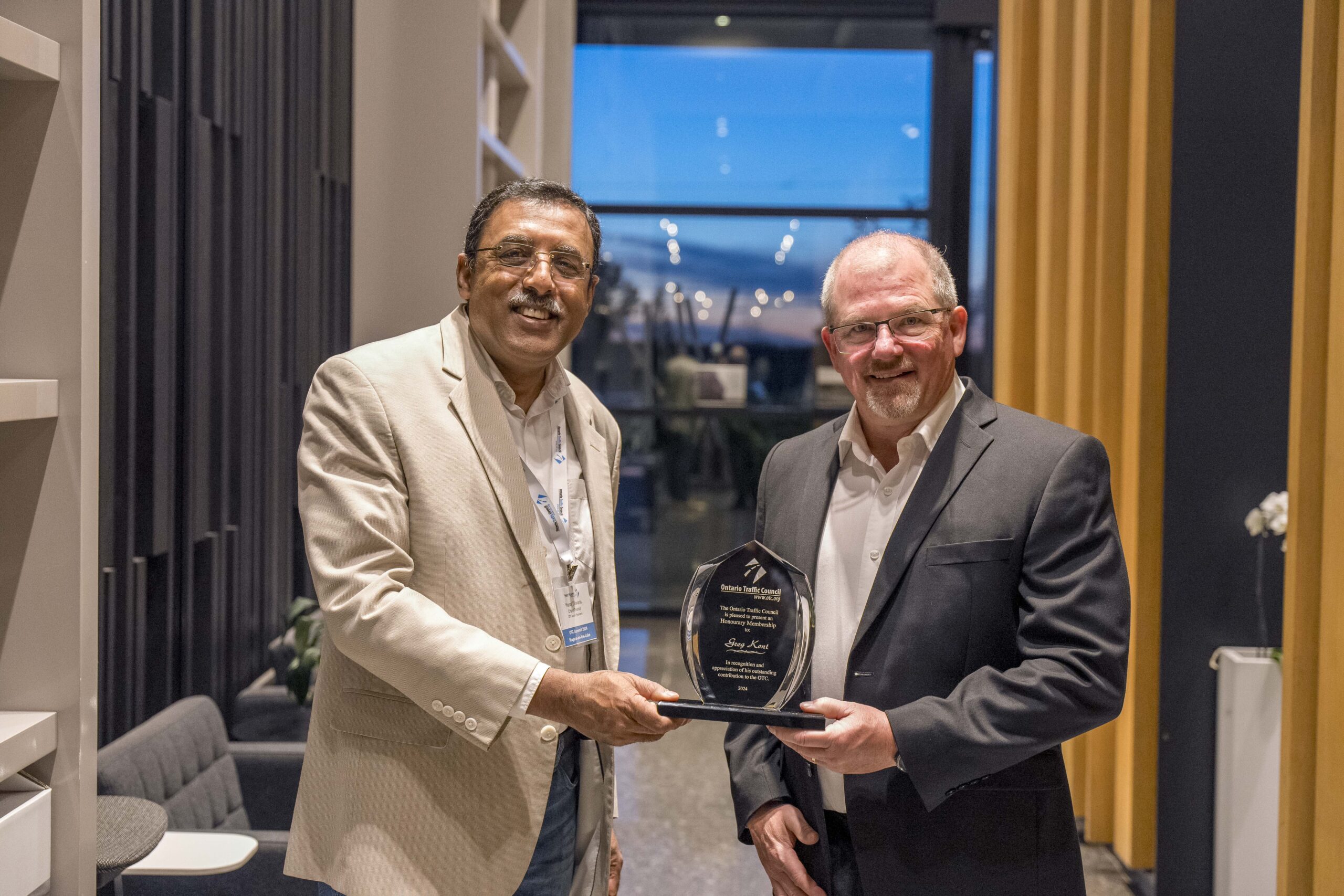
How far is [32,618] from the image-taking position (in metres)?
1.17

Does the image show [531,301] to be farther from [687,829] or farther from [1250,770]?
[687,829]

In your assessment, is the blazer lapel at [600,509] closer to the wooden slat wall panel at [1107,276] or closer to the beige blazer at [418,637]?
the beige blazer at [418,637]

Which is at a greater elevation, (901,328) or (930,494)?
(901,328)

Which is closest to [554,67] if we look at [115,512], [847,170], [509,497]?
[847,170]

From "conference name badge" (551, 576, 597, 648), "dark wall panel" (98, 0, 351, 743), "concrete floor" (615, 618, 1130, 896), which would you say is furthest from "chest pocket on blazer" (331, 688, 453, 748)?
"concrete floor" (615, 618, 1130, 896)

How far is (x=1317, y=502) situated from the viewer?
2170mm

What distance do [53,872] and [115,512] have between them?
1.66 m

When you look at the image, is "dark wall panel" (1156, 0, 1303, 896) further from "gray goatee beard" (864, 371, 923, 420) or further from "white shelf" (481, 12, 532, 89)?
"white shelf" (481, 12, 532, 89)

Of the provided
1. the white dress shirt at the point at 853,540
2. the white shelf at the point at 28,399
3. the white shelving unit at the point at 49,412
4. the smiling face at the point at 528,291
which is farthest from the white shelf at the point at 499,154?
the white shelf at the point at 28,399

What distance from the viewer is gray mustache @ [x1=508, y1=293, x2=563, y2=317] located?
166cm

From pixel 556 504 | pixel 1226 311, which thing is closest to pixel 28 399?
pixel 556 504

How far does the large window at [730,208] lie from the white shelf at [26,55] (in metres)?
6.09

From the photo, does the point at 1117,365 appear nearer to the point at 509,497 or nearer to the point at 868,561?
the point at 868,561

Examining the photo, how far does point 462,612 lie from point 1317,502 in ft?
5.64
